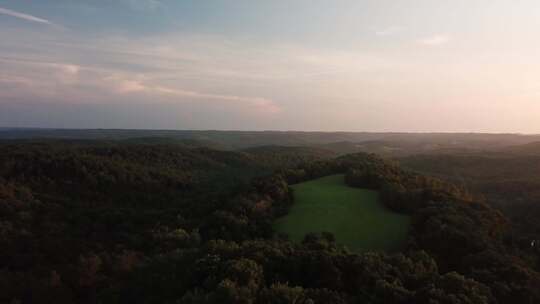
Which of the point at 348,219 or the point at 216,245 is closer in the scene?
the point at 216,245

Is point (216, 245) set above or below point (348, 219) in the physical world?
above

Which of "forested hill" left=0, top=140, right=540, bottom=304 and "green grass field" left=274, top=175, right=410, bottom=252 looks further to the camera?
"green grass field" left=274, top=175, right=410, bottom=252

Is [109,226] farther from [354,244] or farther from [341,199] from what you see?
[354,244]

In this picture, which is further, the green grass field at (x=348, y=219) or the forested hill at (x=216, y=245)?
the green grass field at (x=348, y=219)
